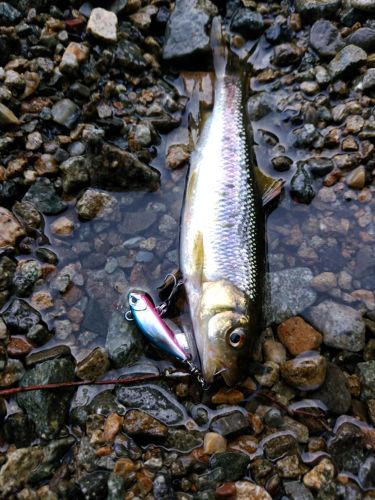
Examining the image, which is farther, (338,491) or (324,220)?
(324,220)

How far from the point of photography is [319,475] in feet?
11.9

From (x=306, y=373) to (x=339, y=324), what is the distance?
592mm

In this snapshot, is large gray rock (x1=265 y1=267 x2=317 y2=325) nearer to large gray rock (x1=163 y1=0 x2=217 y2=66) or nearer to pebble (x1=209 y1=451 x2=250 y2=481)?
pebble (x1=209 y1=451 x2=250 y2=481)

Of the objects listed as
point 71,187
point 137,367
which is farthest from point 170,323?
point 71,187

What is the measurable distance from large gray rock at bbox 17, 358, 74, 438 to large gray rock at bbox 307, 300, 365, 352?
89.8 inches

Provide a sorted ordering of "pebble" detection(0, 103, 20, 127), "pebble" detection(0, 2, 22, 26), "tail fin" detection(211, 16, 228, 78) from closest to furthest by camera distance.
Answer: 1. "pebble" detection(0, 103, 20, 127)
2. "pebble" detection(0, 2, 22, 26)
3. "tail fin" detection(211, 16, 228, 78)

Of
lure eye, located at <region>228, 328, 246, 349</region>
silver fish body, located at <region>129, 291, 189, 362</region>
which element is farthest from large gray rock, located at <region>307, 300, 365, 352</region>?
silver fish body, located at <region>129, 291, 189, 362</region>

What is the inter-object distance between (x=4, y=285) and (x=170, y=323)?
1.54m

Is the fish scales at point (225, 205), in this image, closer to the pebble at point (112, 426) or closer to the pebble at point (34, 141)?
the pebble at point (112, 426)

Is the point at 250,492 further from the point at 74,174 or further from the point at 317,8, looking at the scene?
the point at 317,8

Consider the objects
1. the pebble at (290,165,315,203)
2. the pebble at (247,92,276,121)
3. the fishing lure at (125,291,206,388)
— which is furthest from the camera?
the pebble at (247,92,276,121)

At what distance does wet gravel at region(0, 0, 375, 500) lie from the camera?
12.0 ft

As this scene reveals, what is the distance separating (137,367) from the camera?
13.4 feet

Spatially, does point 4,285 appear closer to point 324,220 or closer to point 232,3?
point 324,220
